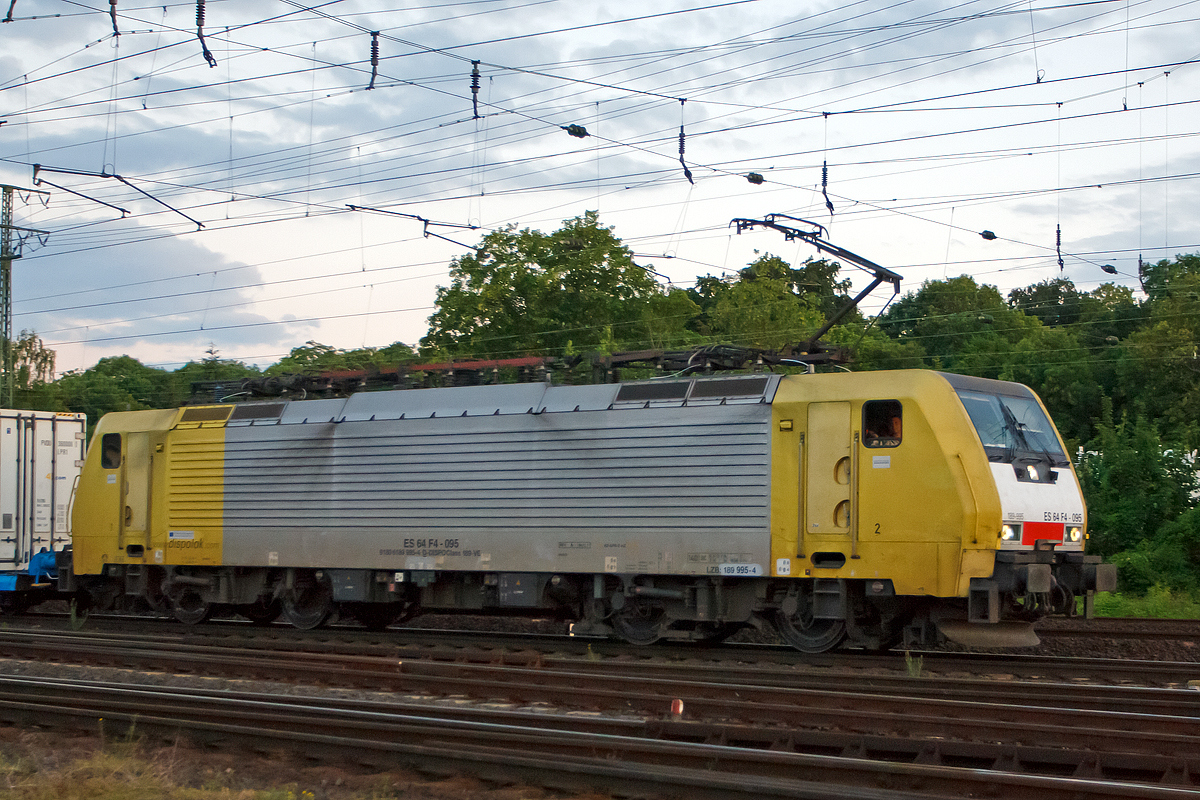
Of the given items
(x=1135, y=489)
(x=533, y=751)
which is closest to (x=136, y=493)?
(x=533, y=751)

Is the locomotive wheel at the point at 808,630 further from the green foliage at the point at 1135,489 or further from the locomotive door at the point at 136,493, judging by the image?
the green foliage at the point at 1135,489

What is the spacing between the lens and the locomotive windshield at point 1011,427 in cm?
1237

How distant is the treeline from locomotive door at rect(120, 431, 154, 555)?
1079 centimetres

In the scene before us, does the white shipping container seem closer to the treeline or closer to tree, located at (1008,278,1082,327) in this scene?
the treeline

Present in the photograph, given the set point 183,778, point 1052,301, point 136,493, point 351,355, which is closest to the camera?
point 183,778

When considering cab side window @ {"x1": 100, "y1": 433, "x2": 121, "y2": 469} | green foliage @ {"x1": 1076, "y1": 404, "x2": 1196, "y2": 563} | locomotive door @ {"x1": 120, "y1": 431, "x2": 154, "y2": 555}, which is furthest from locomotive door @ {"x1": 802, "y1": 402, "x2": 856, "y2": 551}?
green foliage @ {"x1": 1076, "y1": 404, "x2": 1196, "y2": 563}

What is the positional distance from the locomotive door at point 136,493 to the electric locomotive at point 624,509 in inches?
1.4

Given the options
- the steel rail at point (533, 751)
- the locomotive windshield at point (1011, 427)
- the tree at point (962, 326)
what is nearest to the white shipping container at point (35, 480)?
the steel rail at point (533, 751)

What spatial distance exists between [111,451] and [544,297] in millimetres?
22825

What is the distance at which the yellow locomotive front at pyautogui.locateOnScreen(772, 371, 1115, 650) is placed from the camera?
11852 millimetres

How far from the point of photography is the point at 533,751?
8.16 m

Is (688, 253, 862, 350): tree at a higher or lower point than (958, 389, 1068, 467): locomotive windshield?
higher

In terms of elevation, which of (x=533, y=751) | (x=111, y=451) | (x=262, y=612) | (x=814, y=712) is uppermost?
(x=111, y=451)

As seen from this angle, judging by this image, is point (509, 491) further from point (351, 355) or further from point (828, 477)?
point (351, 355)
